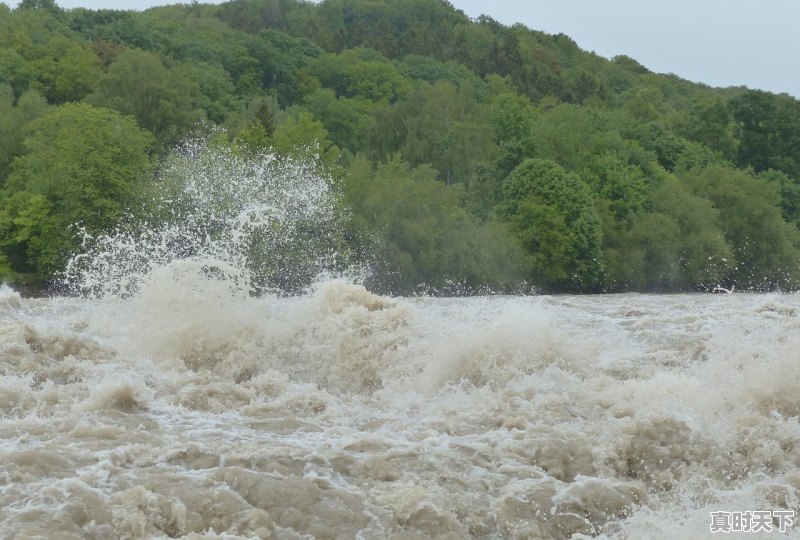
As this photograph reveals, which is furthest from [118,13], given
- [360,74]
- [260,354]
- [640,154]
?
[260,354]

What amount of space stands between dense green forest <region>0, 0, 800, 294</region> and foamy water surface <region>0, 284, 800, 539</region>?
2959 cm

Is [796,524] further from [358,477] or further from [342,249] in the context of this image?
[342,249]

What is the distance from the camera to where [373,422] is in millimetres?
12469

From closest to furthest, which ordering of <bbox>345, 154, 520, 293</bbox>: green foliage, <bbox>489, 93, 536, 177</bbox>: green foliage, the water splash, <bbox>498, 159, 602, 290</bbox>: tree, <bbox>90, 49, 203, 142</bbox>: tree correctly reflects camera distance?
1. the water splash
2. <bbox>345, 154, 520, 293</bbox>: green foliage
3. <bbox>498, 159, 602, 290</bbox>: tree
4. <bbox>90, 49, 203, 142</bbox>: tree
5. <bbox>489, 93, 536, 177</bbox>: green foliage

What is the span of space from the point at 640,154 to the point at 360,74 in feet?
152

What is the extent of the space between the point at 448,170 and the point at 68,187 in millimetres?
32155

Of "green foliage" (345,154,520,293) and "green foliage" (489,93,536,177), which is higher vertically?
"green foliage" (489,93,536,177)

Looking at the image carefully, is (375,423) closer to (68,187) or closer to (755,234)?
(68,187)

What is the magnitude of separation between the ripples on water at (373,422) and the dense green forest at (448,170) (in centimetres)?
2958

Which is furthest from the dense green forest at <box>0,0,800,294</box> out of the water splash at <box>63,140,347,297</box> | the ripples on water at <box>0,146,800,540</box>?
the ripples on water at <box>0,146,800,540</box>

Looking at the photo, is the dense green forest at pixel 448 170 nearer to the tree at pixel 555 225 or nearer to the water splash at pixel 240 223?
the tree at pixel 555 225

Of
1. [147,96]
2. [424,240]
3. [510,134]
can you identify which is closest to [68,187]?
[147,96]

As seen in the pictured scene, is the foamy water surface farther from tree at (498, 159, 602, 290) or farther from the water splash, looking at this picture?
tree at (498, 159, 602, 290)

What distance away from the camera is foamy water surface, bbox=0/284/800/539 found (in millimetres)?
9578
